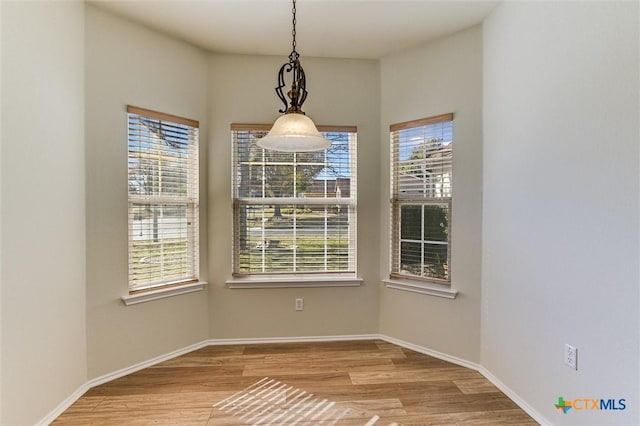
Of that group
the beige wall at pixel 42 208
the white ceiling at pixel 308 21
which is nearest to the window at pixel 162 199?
the beige wall at pixel 42 208

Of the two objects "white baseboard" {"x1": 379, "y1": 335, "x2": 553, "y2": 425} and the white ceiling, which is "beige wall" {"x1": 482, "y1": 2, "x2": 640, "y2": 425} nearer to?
"white baseboard" {"x1": 379, "y1": 335, "x2": 553, "y2": 425}

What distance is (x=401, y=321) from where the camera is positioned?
281 cm

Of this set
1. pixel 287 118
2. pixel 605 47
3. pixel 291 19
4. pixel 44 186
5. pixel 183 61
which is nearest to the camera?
pixel 605 47

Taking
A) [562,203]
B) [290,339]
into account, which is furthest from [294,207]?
[562,203]

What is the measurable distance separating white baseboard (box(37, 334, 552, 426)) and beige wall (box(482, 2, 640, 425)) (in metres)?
0.08

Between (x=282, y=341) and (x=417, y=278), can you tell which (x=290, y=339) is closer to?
(x=282, y=341)

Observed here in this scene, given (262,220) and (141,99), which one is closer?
(141,99)

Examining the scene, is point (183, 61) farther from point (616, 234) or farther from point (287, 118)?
point (616, 234)

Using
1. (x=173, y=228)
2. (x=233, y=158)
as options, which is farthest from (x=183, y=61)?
(x=173, y=228)

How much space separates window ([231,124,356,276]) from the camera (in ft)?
9.30

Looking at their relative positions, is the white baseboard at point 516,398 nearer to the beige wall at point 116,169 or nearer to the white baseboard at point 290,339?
the white baseboard at point 290,339

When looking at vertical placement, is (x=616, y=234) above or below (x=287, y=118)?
below

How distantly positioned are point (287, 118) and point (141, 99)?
1.55 m

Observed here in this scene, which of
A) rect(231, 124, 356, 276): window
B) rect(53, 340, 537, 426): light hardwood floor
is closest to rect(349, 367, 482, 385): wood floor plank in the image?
rect(53, 340, 537, 426): light hardwood floor
